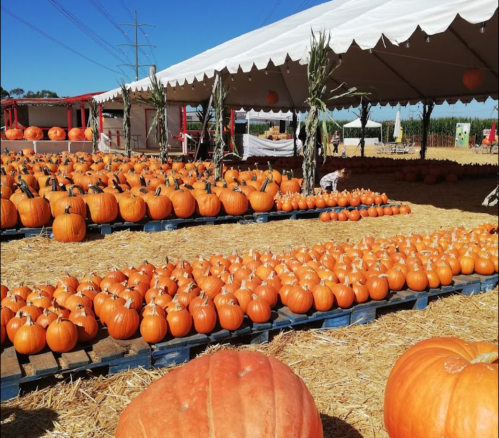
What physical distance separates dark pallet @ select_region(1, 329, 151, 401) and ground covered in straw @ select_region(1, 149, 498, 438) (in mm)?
72

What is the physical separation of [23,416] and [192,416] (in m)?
1.21

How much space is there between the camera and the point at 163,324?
9.61 feet

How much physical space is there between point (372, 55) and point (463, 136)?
84.1ft

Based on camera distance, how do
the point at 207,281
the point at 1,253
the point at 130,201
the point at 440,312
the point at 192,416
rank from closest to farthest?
the point at 192,416 → the point at 207,281 → the point at 440,312 → the point at 1,253 → the point at 130,201

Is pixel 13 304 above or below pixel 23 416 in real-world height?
above

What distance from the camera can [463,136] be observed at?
110ft

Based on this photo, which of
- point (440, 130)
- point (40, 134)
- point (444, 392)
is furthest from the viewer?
point (440, 130)

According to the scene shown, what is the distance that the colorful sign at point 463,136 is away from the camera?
109 feet

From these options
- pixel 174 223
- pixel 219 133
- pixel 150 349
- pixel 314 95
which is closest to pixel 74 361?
pixel 150 349

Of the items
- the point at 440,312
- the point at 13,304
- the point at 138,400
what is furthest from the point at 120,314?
the point at 440,312

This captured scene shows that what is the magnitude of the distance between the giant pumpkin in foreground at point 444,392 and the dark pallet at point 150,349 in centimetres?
127

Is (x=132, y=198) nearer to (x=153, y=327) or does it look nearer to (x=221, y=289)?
(x=221, y=289)

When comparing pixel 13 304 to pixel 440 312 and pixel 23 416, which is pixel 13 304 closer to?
pixel 23 416

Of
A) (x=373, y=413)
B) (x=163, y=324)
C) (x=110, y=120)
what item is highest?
(x=110, y=120)
